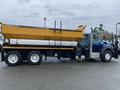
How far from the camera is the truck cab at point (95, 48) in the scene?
21781 millimetres

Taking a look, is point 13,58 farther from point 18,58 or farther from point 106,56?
point 106,56

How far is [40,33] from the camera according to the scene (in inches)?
770

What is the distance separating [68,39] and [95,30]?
349cm

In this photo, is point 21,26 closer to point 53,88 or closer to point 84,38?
point 84,38

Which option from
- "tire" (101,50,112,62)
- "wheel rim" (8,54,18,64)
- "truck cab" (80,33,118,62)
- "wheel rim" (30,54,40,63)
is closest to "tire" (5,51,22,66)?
"wheel rim" (8,54,18,64)

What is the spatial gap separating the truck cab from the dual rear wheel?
4059mm

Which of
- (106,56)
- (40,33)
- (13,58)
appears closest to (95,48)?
(106,56)

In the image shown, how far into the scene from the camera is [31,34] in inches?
757

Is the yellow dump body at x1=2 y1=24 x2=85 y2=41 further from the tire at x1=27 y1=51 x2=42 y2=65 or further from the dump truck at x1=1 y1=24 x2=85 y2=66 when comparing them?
the tire at x1=27 y1=51 x2=42 y2=65

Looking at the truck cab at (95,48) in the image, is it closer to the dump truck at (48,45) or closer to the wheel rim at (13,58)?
the dump truck at (48,45)

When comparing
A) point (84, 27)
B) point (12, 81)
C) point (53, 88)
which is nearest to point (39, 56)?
point (84, 27)

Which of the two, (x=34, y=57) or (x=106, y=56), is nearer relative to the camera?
(x=34, y=57)

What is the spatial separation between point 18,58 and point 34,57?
1043 mm

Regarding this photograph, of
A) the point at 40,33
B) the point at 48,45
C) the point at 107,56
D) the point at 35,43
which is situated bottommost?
the point at 107,56
